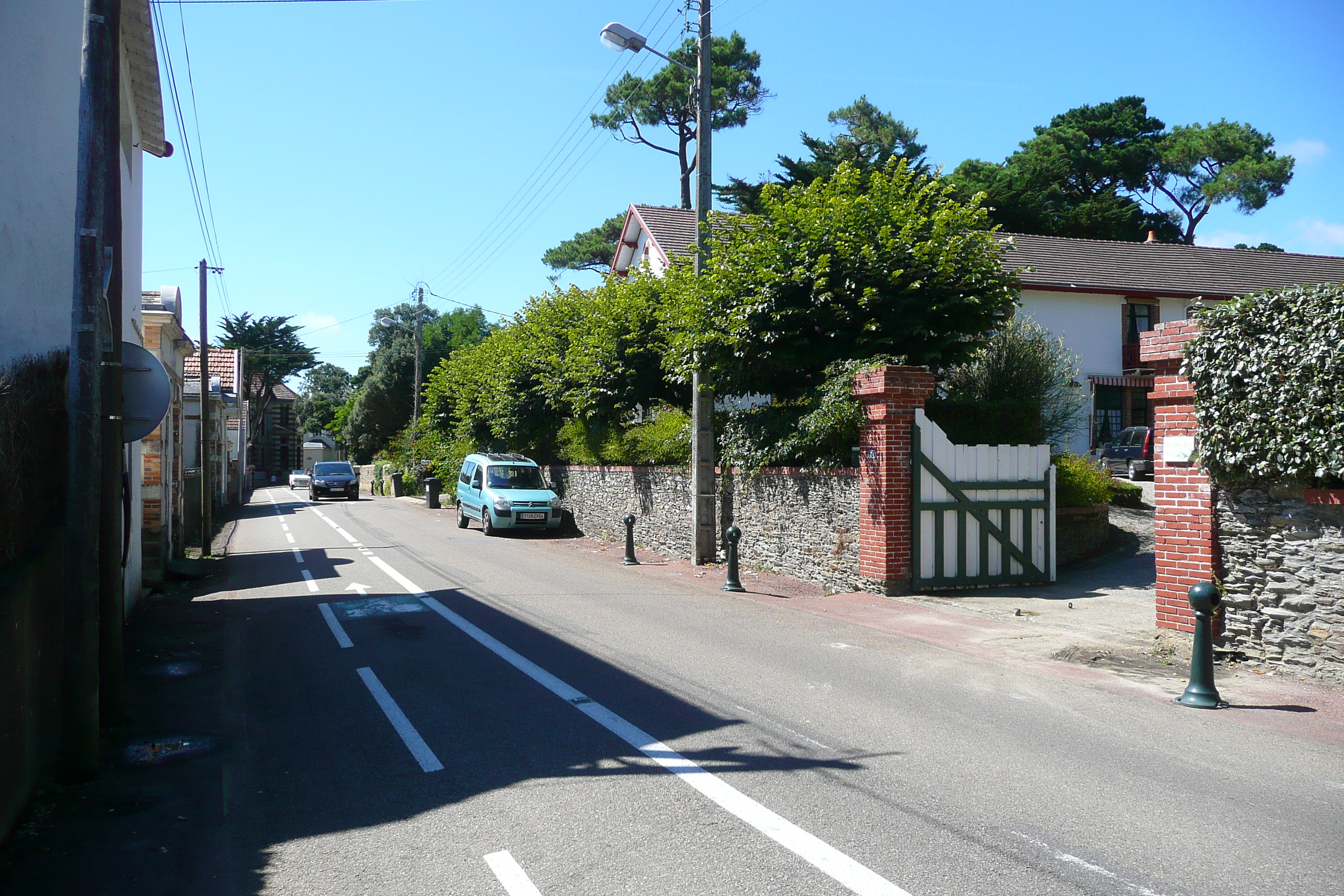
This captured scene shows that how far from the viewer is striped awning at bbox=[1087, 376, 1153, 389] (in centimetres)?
3131

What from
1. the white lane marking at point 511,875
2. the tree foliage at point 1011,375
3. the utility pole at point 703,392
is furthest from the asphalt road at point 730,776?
the tree foliage at point 1011,375

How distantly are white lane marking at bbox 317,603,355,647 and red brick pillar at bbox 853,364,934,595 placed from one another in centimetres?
677

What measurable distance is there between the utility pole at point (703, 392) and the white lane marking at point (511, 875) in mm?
12074

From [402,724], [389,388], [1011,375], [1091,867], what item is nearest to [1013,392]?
[1011,375]

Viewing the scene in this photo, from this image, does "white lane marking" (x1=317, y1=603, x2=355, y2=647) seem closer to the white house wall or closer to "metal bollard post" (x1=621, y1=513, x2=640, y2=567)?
the white house wall

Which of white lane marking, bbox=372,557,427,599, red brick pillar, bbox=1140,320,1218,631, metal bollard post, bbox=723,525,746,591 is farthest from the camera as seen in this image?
metal bollard post, bbox=723,525,746,591

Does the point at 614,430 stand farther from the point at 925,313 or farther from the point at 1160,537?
the point at 1160,537

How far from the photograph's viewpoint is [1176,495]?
8.98 m

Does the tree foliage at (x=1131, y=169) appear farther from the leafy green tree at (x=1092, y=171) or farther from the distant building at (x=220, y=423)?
the distant building at (x=220, y=423)

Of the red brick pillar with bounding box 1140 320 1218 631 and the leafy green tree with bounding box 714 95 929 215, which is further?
the leafy green tree with bounding box 714 95 929 215

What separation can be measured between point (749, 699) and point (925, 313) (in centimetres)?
851

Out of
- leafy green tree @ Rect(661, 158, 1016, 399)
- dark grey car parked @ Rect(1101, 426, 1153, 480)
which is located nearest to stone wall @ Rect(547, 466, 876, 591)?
leafy green tree @ Rect(661, 158, 1016, 399)

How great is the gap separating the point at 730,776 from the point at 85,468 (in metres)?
4.15

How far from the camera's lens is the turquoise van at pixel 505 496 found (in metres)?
Answer: 23.5
